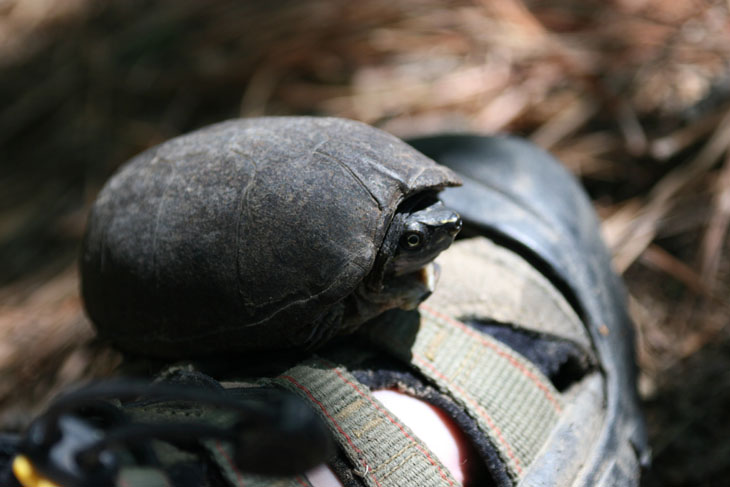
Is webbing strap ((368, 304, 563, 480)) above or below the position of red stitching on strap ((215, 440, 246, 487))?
below

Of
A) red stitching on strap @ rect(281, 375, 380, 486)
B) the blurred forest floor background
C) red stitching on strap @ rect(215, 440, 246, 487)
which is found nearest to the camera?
red stitching on strap @ rect(215, 440, 246, 487)

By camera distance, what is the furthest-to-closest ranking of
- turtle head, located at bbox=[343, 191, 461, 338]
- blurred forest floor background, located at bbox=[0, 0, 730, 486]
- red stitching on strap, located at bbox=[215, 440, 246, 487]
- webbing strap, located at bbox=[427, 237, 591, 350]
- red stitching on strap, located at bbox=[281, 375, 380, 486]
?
blurred forest floor background, located at bbox=[0, 0, 730, 486] < webbing strap, located at bbox=[427, 237, 591, 350] < turtle head, located at bbox=[343, 191, 461, 338] < red stitching on strap, located at bbox=[281, 375, 380, 486] < red stitching on strap, located at bbox=[215, 440, 246, 487]

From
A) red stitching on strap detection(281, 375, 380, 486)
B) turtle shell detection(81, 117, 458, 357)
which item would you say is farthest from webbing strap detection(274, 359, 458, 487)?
turtle shell detection(81, 117, 458, 357)

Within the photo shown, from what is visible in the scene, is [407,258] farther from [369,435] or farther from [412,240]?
[369,435]

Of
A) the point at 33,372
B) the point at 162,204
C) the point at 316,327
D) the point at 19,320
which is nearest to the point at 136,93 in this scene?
the point at 19,320

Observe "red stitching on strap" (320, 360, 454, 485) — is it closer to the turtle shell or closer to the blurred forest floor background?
the turtle shell

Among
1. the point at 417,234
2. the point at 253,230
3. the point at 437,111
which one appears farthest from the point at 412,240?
the point at 437,111
